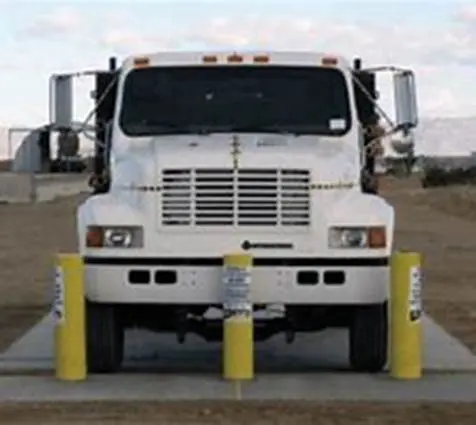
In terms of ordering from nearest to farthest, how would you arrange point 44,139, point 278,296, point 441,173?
point 278,296 < point 44,139 < point 441,173

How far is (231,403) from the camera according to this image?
12.0 m

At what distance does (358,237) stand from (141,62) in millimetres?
2916

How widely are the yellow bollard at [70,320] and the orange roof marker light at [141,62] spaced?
2.21m

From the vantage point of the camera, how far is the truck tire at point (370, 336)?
43.8ft

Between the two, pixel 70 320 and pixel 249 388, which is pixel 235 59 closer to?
pixel 70 320

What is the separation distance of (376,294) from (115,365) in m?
2.27

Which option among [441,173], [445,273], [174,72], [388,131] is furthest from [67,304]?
[441,173]

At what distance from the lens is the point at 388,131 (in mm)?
14875

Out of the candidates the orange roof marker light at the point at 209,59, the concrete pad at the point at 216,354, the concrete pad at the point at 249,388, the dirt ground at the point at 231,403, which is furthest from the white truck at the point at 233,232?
the dirt ground at the point at 231,403

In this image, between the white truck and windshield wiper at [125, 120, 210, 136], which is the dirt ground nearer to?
the white truck

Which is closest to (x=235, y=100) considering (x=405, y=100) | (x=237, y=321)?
(x=405, y=100)

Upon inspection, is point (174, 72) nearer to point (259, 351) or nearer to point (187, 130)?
point (187, 130)

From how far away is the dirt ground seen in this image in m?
11.4

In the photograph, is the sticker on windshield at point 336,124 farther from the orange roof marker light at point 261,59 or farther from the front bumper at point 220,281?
the front bumper at point 220,281
